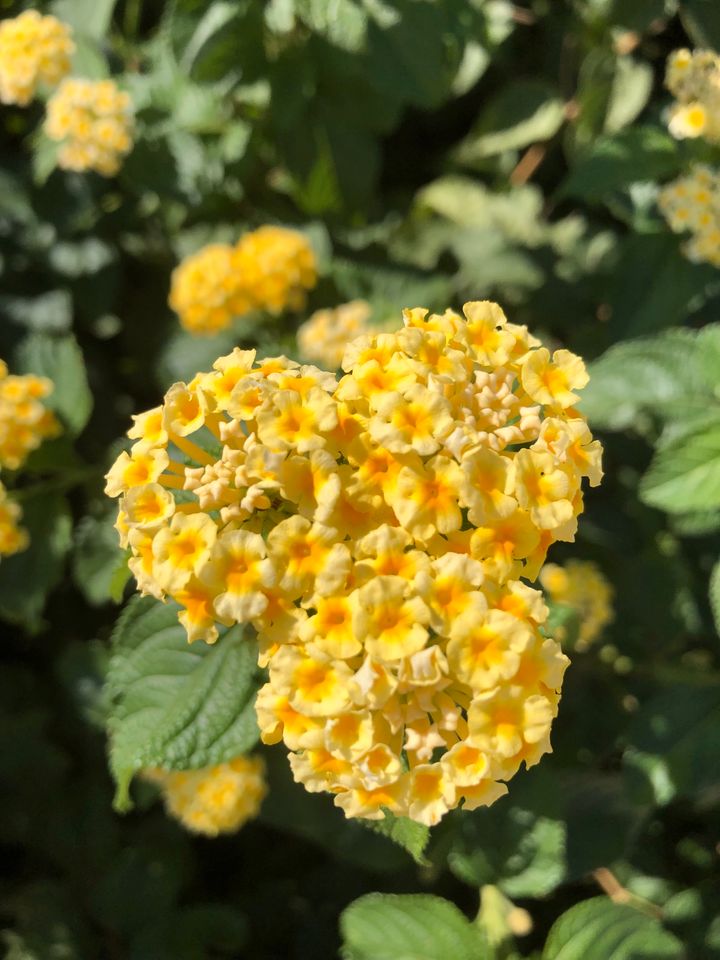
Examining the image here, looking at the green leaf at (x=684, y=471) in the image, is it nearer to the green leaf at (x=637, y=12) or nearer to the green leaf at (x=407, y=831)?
the green leaf at (x=407, y=831)

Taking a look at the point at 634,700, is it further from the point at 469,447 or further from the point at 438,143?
the point at 438,143

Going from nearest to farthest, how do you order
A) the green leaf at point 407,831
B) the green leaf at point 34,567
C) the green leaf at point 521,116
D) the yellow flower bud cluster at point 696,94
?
the green leaf at point 407,831
the yellow flower bud cluster at point 696,94
the green leaf at point 34,567
the green leaf at point 521,116

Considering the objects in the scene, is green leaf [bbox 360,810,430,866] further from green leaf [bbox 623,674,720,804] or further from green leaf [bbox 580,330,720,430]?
green leaf [bbox 580,330,720,430]

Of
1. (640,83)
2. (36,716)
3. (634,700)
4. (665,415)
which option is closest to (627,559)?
(634,700)

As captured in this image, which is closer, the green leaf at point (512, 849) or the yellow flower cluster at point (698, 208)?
the green leaf at point (512, 849)

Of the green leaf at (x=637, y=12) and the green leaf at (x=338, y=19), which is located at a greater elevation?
the green leaf at (x=637, y=12)

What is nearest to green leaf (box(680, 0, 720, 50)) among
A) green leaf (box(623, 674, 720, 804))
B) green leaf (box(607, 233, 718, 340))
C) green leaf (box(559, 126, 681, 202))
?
green leaf (box(559, 126, 681, 202))

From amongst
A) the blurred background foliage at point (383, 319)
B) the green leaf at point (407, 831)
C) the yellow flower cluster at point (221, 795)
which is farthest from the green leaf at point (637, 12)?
the yellow flower cluster at point (221, 795)

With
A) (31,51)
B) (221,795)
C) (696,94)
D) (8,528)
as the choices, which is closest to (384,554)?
(8,528)
